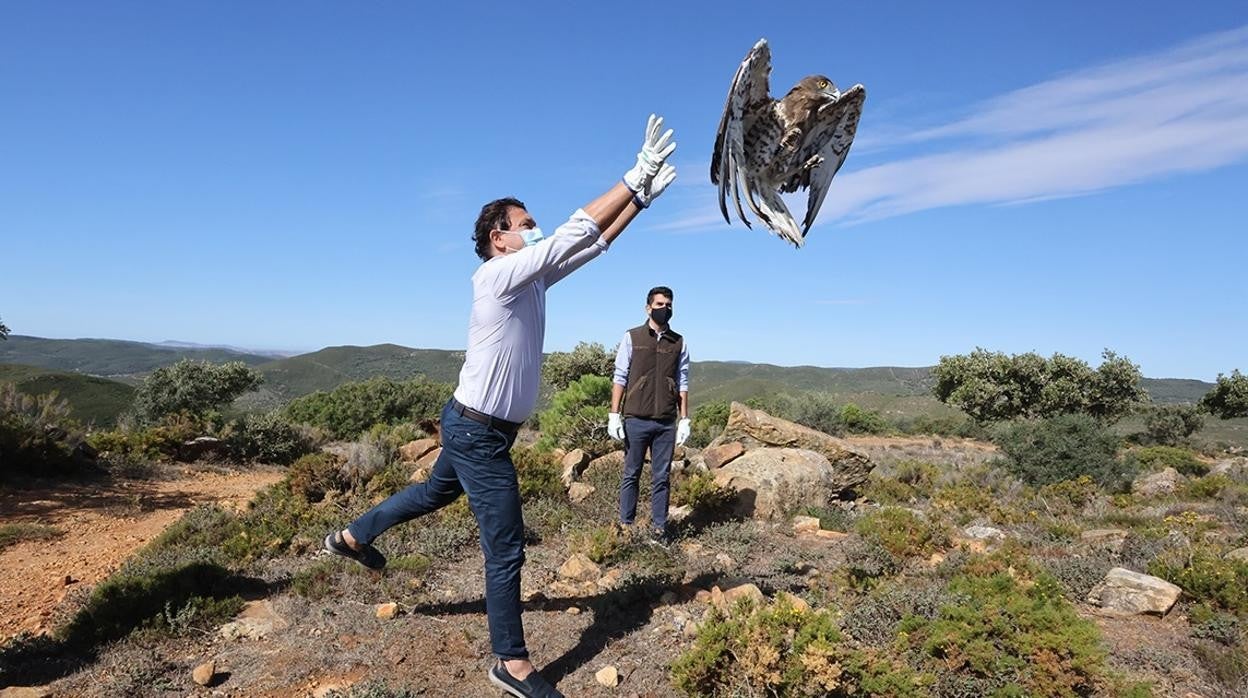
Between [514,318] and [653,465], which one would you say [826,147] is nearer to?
[514,318]

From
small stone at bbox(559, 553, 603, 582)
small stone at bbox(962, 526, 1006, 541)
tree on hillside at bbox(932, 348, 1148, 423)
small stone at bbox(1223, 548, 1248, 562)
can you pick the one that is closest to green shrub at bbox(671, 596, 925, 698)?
small stone at bbox(559, 553, 603, 582)

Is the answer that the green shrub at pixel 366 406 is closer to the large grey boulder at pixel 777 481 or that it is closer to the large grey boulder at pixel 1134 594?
the large grey boulder at pixel 777 481

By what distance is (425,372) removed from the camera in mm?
69250

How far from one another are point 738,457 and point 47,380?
46.5m

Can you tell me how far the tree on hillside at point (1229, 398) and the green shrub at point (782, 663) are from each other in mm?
38911

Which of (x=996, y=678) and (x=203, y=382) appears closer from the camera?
(x=996, y=678)

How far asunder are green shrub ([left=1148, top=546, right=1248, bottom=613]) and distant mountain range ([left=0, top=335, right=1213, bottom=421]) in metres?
52.2

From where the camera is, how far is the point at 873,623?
380cm

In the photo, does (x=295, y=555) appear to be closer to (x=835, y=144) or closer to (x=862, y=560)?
(x=862, y=560)

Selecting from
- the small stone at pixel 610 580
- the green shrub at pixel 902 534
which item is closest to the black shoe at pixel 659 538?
the small stone at pixel 610 580

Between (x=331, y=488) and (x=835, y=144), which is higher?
(x=835, y=144)

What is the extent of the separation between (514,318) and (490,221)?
1.80ft

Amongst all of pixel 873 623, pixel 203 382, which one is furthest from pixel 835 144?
pixel 203 382

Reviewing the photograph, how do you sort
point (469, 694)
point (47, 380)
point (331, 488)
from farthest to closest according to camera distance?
point (47, 380)
point (331, 488)
point (469, 694)
